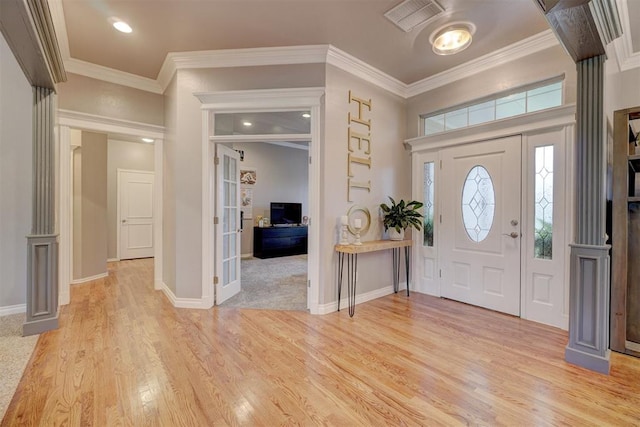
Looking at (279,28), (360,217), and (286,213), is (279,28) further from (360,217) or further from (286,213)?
(286,213)

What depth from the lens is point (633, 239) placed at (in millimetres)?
2385

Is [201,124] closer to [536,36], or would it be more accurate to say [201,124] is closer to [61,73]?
[61,73]

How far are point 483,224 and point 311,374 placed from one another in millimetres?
2637

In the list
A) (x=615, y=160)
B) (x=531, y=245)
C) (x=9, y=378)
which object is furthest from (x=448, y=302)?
(x=9, y=378)

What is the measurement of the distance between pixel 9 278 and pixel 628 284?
5.88 meters

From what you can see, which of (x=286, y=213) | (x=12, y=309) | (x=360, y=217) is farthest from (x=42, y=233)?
(x=286, y=213)

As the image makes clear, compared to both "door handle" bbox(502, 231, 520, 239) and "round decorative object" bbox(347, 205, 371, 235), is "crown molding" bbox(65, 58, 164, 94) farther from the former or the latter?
"door handle" bbox(502, 231, 520, 239)

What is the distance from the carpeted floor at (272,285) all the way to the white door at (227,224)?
0.21 m

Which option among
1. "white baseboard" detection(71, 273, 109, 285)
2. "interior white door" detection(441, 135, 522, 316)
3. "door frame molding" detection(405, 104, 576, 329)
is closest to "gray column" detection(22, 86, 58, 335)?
"white baseboard" detection(71, 273, 109, 285)

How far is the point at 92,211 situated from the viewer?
4.70m

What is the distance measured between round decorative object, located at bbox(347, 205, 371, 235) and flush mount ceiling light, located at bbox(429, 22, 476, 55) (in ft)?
6.14

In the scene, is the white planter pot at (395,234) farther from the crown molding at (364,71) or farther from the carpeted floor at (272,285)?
the crown molding at (364,71)

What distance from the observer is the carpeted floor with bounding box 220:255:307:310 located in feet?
11.7

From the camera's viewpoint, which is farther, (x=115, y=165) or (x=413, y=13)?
(x=115, y=165)
